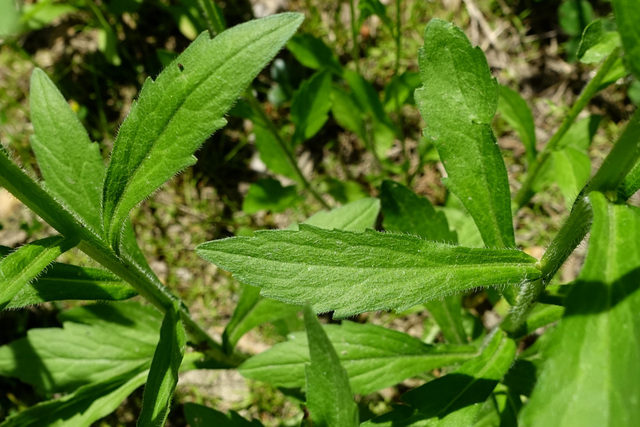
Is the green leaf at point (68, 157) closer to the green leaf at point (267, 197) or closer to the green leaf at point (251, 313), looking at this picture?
the green leaf at point (251, 313)

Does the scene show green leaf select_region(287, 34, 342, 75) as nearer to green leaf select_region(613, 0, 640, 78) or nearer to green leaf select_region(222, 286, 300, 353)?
green leaf select_region(222, 286, 300, 353)

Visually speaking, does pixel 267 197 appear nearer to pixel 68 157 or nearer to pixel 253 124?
pixel 253 124

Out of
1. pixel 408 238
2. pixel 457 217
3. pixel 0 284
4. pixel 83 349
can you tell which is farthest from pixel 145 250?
pixel 408 238

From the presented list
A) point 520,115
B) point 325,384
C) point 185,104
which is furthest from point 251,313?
point 520,115

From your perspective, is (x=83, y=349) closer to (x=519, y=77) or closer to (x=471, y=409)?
(x=471, y=409)

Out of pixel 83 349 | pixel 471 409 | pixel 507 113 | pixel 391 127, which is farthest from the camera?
pixel 391 127

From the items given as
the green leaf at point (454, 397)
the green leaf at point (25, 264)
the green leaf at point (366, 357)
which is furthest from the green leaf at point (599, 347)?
the green leaf at point (25, 264)
